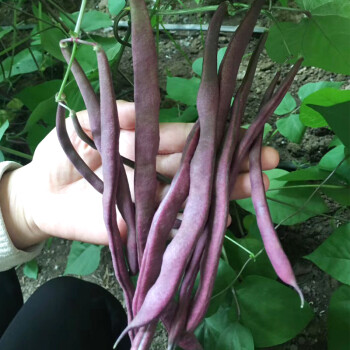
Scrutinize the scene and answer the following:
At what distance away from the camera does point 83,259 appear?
3.28 feet

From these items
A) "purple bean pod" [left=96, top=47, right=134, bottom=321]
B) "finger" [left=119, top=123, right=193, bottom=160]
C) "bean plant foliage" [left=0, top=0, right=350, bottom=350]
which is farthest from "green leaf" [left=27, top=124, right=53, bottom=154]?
"purple bean pod" [left=96, top=47, right=134, bottom=321]

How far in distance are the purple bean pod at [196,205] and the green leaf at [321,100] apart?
21 centimetres

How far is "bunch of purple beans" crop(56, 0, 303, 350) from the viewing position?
44cm

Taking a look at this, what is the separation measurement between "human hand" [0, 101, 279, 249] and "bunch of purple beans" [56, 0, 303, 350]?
91 mm

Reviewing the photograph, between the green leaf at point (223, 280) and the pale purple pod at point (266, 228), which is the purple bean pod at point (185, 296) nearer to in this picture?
the pale purple pod at point (266, 228)

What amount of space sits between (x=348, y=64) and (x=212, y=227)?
38 centimetres

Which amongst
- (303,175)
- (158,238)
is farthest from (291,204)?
(158,238)

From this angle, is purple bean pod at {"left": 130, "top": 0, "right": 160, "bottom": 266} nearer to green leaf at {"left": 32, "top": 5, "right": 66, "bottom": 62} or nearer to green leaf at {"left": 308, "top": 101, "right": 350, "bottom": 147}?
green leaf at {"left": 308, "top": 101, "right": 350, "bottom": 147}

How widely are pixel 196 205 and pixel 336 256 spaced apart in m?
0.37

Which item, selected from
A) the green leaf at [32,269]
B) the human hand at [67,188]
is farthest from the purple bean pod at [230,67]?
the green leaf at [32,269]

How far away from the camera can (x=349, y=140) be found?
604mm

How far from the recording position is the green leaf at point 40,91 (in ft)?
3.15

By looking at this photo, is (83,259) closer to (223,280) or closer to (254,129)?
(223,280)

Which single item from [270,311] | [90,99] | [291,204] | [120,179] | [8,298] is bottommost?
[8,298]
